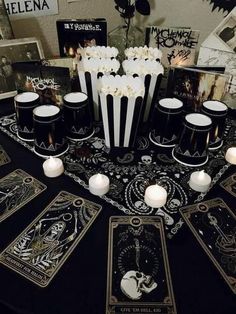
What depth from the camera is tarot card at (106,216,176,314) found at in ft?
1.78

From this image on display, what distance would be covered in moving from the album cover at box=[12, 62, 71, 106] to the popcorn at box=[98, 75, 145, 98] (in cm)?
20

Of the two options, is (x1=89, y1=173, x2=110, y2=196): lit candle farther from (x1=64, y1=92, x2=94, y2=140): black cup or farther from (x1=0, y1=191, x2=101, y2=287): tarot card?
(x1=64, y1=92, x2=94, y2=140): black cup

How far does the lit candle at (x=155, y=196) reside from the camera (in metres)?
0.72

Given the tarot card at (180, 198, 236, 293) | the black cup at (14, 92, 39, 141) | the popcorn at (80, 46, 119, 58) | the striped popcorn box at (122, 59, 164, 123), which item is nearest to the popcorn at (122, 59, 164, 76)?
the striped popcorn box at (122, 59, 164, 123)

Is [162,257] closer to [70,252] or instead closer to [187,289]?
[187,289]

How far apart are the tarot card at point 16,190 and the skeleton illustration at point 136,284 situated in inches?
12.8

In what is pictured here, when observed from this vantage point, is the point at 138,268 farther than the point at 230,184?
No

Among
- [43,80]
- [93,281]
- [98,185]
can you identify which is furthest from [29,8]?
[93,281]

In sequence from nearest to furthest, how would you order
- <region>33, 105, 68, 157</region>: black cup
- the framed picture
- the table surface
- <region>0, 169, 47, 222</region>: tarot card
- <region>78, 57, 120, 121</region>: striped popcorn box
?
the table surface
<region>0, 169, 47, 222</region>: tarot card
<region>33, 105, 68, 157</region>: black cup
<region>78, 57, 120, 121</region>: striped popcorn box
the framed picture

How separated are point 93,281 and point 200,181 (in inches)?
15.1

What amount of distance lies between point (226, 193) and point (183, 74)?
47 cm

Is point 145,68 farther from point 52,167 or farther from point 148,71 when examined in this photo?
point 52,167

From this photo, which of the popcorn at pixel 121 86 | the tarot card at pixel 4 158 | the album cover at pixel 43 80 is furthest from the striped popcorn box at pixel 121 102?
the tarot card at pixel 4 158

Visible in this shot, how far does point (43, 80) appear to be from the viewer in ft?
3.29
